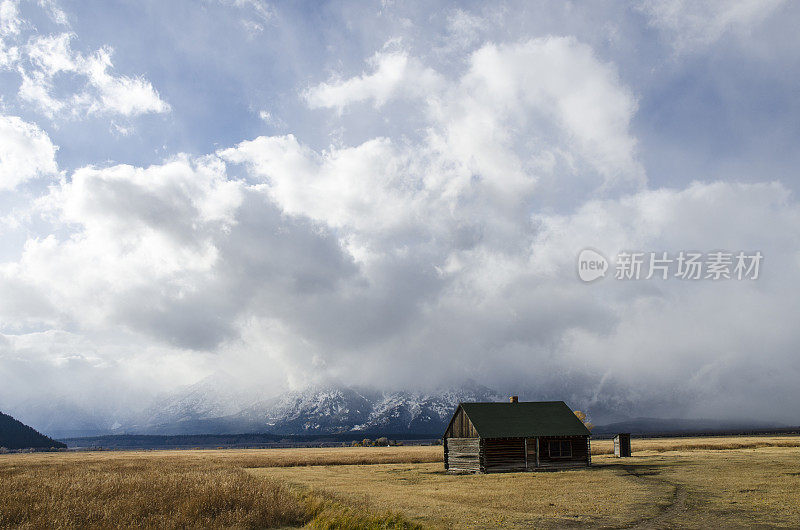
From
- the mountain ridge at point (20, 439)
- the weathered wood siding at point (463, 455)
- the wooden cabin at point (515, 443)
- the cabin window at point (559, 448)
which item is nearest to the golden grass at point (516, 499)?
the wooden cabin at point (515, 443)

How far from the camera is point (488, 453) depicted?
159 ft

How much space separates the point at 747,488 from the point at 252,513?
2717cm

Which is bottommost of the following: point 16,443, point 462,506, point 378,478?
point 16,443

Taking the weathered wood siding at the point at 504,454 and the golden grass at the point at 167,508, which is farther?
the weathered wood siding at the point at 504,454

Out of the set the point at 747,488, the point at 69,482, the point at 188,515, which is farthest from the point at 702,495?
the point at 69,482

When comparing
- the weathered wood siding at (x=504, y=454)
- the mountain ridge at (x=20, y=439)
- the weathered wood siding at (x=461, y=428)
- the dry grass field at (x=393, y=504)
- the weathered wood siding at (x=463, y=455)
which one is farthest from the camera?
the mountain ridge at (x=20, y=439)

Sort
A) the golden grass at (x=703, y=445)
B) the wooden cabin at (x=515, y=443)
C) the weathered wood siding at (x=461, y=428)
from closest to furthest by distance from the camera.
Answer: the wooden cabin at (x=515, y=443) < the weathered wood siding at (x=461, y=428) < the golden grass at (x=703, y=445)

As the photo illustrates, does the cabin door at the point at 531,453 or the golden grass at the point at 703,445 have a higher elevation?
the cabin door at the point at 531,453

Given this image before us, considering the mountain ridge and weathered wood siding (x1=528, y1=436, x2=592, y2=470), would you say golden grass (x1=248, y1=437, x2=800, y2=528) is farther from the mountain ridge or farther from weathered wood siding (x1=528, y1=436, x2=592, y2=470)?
the mountain ridge

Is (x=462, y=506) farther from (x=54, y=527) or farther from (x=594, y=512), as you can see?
(x=54, y=527)

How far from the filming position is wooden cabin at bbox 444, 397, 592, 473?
48.4 metres

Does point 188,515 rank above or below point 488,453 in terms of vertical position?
above

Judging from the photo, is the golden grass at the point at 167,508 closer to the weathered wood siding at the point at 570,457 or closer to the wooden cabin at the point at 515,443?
the wooden cabin at the point at 515,443

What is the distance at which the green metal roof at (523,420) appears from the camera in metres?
49.4
